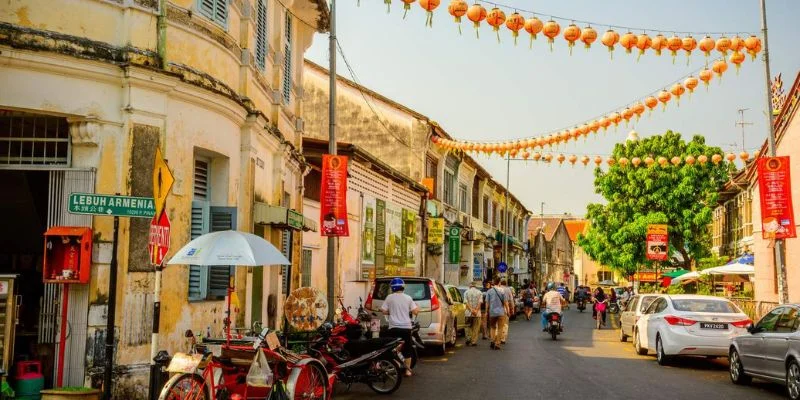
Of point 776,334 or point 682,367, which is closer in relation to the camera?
point 776,334

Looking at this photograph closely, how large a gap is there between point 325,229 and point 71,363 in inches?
329

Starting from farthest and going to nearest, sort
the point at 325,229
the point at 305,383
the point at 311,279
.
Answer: the point at 311,279 → the point at 325,229 → the point at 305,383

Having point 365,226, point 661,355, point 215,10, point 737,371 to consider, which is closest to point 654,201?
point 365,226

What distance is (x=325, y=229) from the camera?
18062mm

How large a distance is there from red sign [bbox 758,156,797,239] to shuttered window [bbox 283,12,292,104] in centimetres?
1124

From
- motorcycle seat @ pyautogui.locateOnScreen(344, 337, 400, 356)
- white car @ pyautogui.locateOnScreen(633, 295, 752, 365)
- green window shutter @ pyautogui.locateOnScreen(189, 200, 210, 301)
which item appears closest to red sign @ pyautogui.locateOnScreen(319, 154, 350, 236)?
green window shutter @ pyautogui.locateOnScreen(189, 200, 210, 301)

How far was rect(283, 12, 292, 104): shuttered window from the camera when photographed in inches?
710

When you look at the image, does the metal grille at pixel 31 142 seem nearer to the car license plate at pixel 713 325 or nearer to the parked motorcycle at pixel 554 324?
the car license plate at pixel 713 325

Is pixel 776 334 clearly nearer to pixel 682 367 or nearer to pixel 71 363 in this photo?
pixel 682 367

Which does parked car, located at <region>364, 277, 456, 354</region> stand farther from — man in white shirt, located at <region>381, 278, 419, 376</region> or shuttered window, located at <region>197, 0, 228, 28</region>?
shuttered window, located at <region>197, 0, 228, 28</region>

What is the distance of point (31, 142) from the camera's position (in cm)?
1065

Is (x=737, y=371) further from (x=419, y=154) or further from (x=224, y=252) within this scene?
(x=419, y=154)

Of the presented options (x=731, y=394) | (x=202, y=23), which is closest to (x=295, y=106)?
(x=202, y=23)

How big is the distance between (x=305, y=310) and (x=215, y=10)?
512 cm
